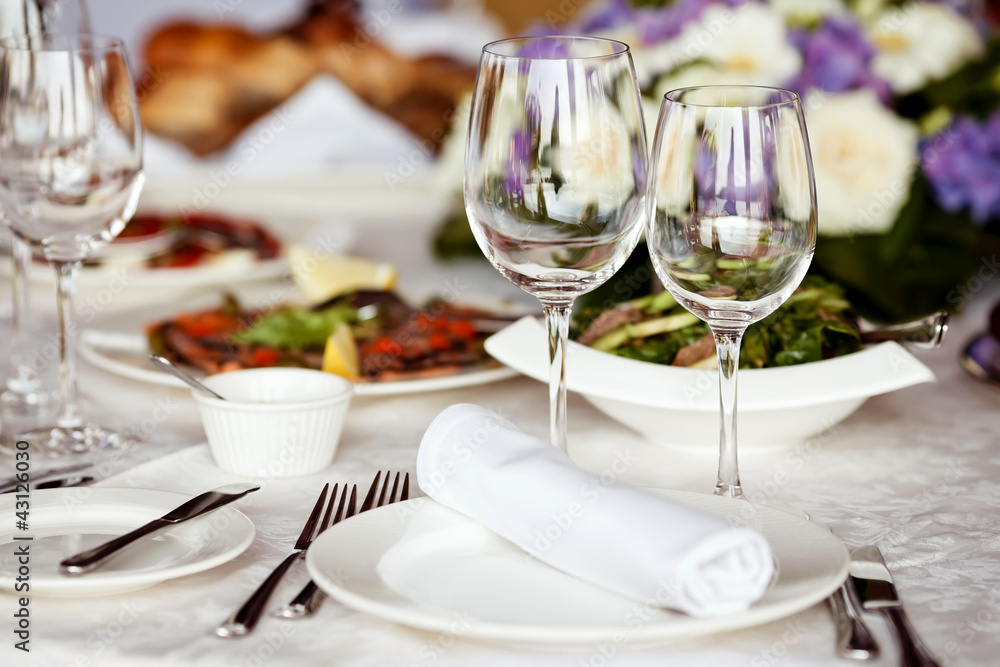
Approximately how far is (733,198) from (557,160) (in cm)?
13

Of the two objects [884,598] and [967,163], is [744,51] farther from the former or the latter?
[884,598]

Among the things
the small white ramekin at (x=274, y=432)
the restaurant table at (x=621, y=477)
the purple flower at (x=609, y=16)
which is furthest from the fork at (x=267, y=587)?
the purple flower at (x=609, y=16)

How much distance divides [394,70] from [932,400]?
387cm

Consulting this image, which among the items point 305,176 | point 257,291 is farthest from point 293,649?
point 305,176

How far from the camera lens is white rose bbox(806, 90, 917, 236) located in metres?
1.43

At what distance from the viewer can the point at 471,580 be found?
738mm

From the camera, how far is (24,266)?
136 centimetres

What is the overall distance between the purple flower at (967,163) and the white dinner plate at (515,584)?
854 millimetres

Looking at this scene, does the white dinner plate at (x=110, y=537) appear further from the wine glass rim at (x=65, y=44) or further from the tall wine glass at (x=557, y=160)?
the wine glass rim at (x=65, y=44)

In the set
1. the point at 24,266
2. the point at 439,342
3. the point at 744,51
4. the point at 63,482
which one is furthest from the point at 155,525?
the point at 744,51

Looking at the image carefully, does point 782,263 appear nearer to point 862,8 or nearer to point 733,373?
point 733,373

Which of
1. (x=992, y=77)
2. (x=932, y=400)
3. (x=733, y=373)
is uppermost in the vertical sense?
(x=992, y=77)

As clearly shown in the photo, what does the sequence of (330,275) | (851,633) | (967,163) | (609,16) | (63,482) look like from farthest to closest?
1. (609,16)
2. (330,275)
3. (967,163)
4. (63,482)
5. (851,633)

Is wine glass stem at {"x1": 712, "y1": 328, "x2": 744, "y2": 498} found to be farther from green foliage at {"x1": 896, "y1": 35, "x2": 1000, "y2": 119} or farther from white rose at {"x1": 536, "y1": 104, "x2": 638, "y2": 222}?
green foliage at {"x1": 896, "y1": 35, "x2": 1000, "y2": 119}
